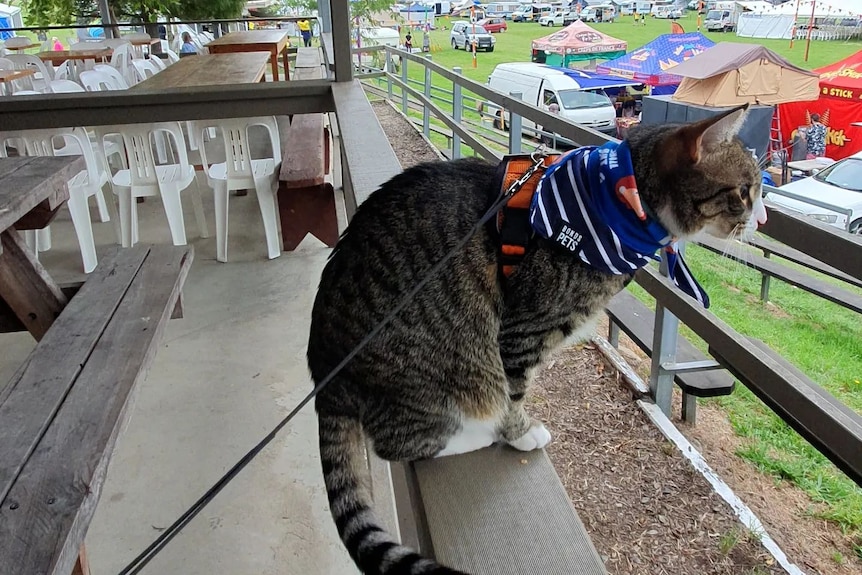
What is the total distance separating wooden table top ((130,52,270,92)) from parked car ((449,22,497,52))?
38.8ft

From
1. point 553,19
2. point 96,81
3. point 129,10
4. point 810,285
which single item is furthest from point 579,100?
point 810,285

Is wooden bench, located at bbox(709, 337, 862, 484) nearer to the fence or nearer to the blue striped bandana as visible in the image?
the fence

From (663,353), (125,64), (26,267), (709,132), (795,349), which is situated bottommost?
(795,349)

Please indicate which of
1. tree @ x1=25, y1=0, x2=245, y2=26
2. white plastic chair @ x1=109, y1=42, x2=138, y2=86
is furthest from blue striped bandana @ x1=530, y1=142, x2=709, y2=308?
tree @ x1=25, y1=0, x2=245, y2=26

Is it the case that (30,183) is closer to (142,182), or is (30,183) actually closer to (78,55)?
(142,182)

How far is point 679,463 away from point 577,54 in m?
16.0

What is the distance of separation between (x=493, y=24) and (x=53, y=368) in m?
16.3

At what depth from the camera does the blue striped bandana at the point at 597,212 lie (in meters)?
1.16

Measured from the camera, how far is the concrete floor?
1941 millimetres

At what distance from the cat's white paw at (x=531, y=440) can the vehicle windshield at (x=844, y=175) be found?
26.6 ft

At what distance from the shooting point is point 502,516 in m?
1.09

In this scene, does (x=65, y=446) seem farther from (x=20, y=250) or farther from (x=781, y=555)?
(x=781, y=555)

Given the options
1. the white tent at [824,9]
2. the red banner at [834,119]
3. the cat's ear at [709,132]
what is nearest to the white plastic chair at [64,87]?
the cat's ear at [709,132]

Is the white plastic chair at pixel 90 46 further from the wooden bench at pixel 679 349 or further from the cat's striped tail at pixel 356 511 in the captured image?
the cat's striped tail at pixel 356 511
